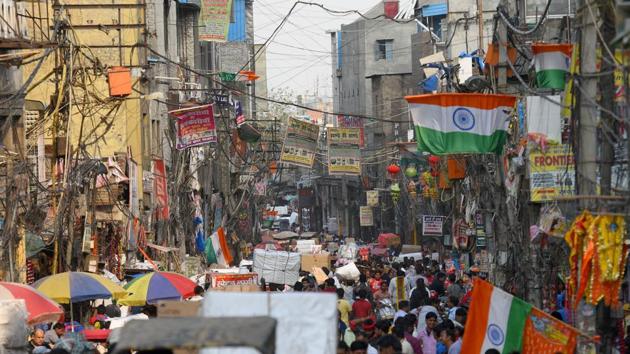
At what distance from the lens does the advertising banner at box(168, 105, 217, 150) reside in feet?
124

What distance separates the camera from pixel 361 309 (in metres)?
20.4

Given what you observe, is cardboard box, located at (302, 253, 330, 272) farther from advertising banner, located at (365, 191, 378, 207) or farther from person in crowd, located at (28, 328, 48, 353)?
advertising banner, located at (365, 191, 378, 207)

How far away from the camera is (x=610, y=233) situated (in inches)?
496

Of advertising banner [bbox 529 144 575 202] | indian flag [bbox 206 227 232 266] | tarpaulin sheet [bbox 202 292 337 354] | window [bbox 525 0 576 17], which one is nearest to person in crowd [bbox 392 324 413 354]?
tarpaulin sheet [bbox 202 292 337 354]

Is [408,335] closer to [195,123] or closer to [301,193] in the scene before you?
[195,123]

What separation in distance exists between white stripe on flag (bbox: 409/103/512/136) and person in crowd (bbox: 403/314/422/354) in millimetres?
3527

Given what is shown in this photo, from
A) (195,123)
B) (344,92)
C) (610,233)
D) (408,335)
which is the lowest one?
(408,335)

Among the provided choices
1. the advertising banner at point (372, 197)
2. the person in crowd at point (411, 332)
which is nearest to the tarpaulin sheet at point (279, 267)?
the person in crowd at point (411, 332)

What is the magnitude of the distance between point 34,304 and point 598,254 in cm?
697

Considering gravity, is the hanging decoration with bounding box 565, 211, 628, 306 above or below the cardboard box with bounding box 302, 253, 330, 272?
above

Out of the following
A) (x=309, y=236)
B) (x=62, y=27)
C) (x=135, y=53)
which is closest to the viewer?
(x=62, y=27)

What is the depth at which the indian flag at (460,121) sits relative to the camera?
2019cm

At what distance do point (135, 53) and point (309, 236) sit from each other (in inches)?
1751

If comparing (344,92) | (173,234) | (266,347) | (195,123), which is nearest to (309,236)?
(344,92)
